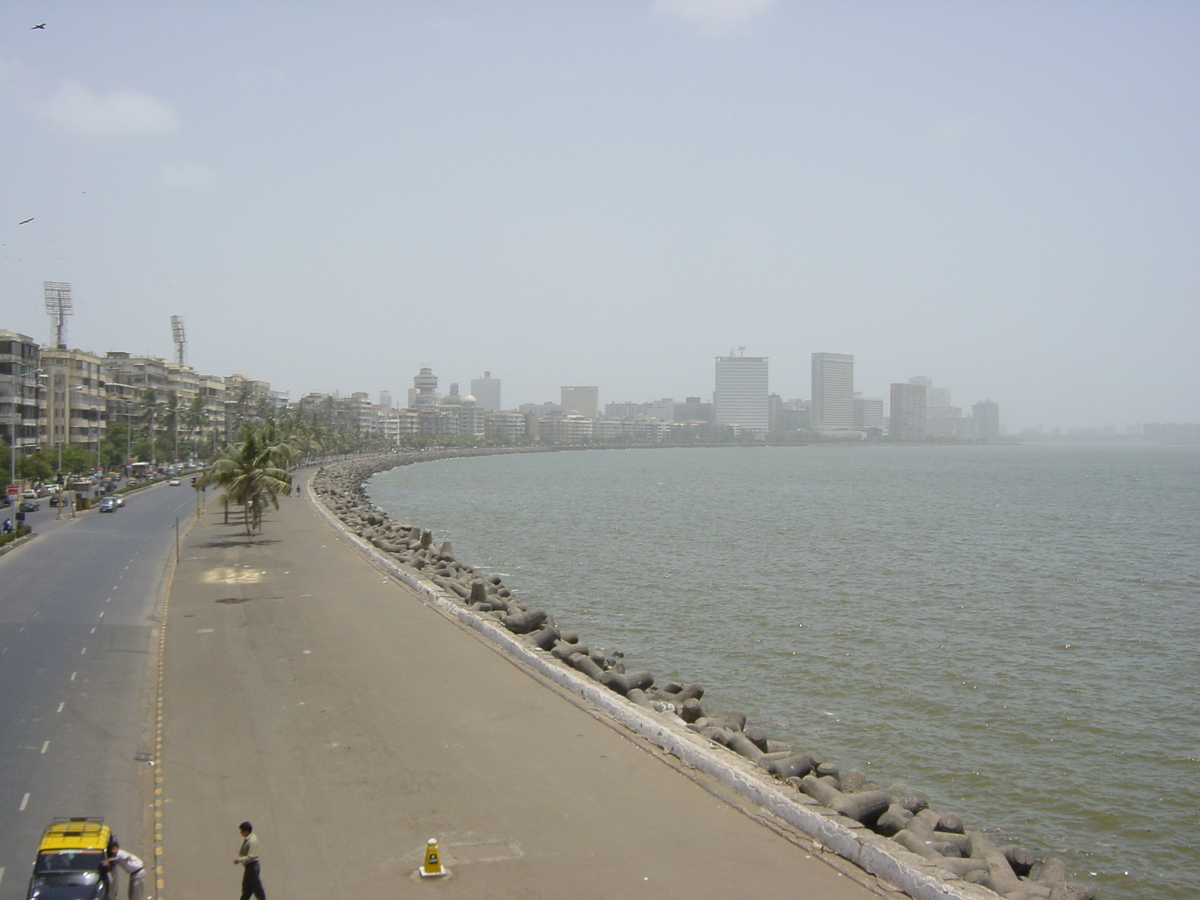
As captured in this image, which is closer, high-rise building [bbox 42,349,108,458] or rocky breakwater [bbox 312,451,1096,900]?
rocky breakwater [bbox 312,451,1096,900]

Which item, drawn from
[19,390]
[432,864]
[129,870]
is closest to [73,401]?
[19,390]

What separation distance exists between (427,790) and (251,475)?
30.1 m

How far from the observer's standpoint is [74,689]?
55.6ft

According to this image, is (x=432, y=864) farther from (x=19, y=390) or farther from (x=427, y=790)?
(x=19, y=390)

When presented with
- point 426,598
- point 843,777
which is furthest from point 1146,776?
point 426,598

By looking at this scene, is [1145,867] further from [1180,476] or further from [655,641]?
[1180,476]

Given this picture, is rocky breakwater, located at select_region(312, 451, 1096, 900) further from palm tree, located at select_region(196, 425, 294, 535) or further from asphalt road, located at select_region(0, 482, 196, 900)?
palm tree, located at select_region(196, 425, 294, 535)

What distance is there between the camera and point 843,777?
13.6 meters

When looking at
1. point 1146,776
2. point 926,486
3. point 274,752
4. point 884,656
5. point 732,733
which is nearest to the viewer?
point 274,752

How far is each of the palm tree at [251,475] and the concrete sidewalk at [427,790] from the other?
1999 cm

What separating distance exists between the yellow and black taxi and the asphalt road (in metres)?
0.93

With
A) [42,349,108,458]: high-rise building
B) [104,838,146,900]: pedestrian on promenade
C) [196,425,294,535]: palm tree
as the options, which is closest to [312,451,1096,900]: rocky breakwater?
[104,838,146,900]: pedestrian on promenade

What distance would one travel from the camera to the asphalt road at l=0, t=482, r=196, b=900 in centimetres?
1138

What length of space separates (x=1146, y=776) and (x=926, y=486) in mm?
93130
